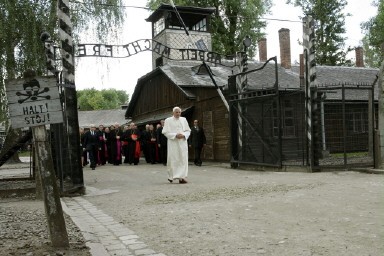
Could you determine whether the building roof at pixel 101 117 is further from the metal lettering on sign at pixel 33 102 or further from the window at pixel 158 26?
the metal lettering on sign at pixel 33 102

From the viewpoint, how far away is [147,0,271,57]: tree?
38969 mm

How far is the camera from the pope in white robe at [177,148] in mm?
11789

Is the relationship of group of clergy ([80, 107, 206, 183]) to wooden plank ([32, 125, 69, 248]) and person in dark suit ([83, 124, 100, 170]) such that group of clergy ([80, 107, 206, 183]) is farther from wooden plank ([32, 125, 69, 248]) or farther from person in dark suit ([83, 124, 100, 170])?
wooden plank ([32, 125, 69, 248])

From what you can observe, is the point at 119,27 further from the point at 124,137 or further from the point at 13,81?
the point at 13,81

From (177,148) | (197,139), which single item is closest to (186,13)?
(197,139)

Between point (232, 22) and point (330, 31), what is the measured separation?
9.83 meters

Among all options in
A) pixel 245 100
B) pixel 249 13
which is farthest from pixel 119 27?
pixel 249 13

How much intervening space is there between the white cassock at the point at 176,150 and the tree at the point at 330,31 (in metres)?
32.9

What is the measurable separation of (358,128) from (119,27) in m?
12.7

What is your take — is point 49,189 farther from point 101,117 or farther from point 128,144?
point 101,117

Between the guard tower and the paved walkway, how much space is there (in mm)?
23925

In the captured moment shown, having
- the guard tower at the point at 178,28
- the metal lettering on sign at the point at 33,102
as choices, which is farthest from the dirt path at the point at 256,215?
the guard tower at the point at 178,28

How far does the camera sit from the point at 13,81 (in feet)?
17.1

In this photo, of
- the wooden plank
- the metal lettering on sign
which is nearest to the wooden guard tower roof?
the metal lettering on sign
